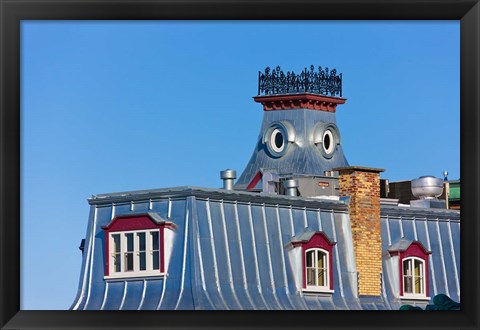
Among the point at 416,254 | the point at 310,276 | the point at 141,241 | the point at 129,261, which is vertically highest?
the point at 141,241

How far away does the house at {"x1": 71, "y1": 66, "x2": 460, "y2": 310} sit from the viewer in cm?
3122

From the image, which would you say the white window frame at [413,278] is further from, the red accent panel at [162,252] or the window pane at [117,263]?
the window pane at [117,263]

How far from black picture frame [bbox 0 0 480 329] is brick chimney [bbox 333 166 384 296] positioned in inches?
951

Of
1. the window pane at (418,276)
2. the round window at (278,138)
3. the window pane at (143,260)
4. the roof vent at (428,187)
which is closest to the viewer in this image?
the window pane at (143,260)

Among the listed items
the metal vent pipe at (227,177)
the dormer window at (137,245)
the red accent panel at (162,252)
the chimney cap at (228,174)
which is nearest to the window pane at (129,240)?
the dormer window at (137,245)

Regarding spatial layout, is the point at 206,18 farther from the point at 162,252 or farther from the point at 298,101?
the point at 298,101

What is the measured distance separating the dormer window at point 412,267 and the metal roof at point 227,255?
632 mm

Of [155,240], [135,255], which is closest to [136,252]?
[135,255]

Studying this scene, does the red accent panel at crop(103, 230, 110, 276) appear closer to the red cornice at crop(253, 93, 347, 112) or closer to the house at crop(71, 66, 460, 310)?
the house at crop(71, 66, 460, 310)

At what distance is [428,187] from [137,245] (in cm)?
1331

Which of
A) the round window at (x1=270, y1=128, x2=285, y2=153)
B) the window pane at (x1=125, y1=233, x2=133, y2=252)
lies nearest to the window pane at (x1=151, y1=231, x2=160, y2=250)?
the window pane at (x1=125, y1=233, x2=133, y2=252)

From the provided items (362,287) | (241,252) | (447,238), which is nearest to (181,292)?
(241,252)

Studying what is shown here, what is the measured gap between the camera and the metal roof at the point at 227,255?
31.0 meters

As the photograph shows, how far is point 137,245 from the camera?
31.8 metres
